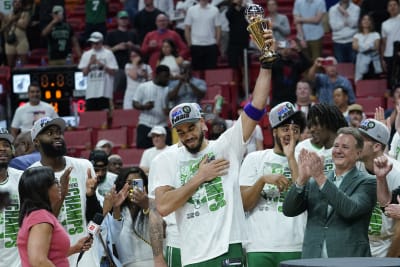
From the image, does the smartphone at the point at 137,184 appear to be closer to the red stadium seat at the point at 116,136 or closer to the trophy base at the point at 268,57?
the trophy base at the point at 268,57

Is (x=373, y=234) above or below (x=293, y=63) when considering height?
below

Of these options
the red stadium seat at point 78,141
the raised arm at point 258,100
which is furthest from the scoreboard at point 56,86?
the raised arm at point 258,100

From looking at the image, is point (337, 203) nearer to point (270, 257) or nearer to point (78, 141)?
point (270, 257)

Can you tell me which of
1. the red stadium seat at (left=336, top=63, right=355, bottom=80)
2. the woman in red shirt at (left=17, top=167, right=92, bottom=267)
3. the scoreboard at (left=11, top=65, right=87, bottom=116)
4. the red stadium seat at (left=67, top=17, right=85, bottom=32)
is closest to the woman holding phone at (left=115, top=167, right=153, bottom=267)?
the woman in red shirt at (left=17, top=167, right=92, bottom=267)

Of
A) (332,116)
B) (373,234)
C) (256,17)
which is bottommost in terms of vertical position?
(373,234)

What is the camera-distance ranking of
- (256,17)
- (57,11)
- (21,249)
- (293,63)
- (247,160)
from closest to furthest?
(21,249)
(256,17)
(247,160)
(293,63)
(57,11)

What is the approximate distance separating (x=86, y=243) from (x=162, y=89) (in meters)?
10.4

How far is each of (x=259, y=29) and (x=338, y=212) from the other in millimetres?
1456

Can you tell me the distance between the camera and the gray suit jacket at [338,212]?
866cm

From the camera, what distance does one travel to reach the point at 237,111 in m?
20.0

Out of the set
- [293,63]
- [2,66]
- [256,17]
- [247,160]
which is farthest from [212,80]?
[256,17]

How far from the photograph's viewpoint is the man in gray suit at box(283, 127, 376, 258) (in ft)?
28.6

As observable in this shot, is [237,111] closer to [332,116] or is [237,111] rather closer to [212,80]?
[212,80]

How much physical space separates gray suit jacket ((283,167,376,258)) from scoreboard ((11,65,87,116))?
498 inches
